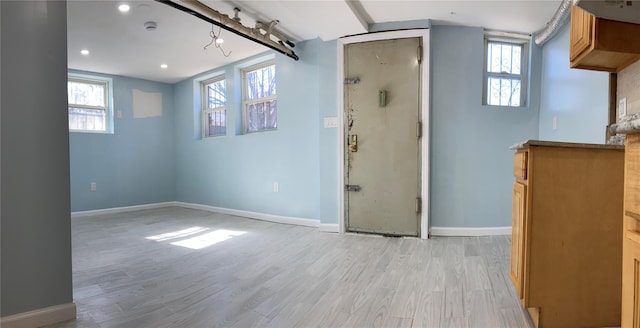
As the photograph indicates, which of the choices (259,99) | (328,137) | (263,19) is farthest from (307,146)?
(263,19)

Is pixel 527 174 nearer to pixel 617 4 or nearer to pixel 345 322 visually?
pixel 617 4

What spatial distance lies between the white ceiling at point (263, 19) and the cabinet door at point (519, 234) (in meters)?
1.94

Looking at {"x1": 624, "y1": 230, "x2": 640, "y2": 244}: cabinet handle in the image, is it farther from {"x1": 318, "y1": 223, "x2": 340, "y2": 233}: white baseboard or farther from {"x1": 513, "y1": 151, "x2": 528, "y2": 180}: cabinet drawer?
{"x1": 318, "y1": 223, "x2": 340, "y2": 233}: white baseboard

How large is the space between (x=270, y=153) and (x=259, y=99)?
33.0 inches

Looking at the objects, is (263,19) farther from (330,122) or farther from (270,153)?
(270,153)

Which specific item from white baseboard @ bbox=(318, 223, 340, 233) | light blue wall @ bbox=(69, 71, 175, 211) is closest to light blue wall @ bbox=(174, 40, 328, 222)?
white baseboard @ bbox=(318, 223, 340, 233)

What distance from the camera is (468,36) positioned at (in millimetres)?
3053

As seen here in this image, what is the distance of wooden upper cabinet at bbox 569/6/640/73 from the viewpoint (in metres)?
1.46

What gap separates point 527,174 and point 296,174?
2.75m

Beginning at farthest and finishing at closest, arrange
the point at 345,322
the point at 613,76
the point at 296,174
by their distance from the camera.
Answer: the point at 296,174 → the point at 613,76 → the point at 345,322

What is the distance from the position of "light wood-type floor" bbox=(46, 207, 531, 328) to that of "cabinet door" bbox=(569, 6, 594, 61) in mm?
1422

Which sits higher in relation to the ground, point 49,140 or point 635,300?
point 49,140

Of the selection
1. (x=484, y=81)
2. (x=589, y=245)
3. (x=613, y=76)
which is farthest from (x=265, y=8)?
(x=589, y=245)

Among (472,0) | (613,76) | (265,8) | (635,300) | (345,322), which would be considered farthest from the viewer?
(265,8)
